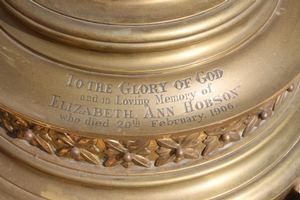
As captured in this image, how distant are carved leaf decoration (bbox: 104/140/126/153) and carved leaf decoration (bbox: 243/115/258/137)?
0.33m

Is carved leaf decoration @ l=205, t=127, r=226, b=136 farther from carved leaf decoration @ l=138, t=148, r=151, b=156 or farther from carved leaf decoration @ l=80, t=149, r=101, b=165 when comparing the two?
carved leaf decoration @ l=80, t=149, r=101, b=165

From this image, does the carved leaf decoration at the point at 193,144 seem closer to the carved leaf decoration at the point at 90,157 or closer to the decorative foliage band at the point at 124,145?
the decorative foliage band at the point at 124,145

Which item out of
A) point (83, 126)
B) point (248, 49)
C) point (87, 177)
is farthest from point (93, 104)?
point (248, 49)

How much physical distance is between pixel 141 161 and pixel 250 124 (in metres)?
0.30

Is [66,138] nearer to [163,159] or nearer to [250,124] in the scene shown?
[163,159]

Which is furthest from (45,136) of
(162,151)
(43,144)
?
(162,151)

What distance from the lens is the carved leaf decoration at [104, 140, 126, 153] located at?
→ 4.08 ft

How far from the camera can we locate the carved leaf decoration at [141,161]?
1.28 metres

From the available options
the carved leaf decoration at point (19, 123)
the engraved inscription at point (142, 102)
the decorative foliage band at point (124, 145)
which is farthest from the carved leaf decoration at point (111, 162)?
the carved leaf decoration at point (19, 123)

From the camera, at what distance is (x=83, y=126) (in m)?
1.21

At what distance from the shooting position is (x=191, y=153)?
1.31 metres

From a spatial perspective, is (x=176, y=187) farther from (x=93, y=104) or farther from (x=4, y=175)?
(x=4, y=175)

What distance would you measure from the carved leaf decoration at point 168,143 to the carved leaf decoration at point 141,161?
60 mm

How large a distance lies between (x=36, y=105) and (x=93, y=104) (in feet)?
0.44
